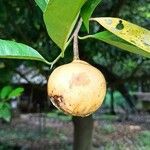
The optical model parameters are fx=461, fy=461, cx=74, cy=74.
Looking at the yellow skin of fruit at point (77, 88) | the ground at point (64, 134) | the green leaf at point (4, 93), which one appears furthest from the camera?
the ground at point (64, 134)

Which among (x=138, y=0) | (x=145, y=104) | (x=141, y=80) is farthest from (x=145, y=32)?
(x=145, y=104)

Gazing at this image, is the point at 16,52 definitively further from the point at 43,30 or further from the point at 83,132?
the point at 83,132

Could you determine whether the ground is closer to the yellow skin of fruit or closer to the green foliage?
the green foliage

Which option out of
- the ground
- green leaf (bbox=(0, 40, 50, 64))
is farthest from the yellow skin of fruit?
the ground

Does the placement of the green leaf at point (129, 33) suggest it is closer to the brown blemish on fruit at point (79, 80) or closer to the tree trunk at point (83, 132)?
the brown blemish on fruit at point (79, 80)

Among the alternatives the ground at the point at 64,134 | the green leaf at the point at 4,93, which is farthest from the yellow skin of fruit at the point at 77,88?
the ground at the point at 64,134

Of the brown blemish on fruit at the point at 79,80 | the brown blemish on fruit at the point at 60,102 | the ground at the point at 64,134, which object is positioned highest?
the brown blemish on fruit at the point at 79,80

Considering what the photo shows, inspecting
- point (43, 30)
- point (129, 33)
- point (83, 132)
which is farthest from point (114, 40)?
point (83, 132)
